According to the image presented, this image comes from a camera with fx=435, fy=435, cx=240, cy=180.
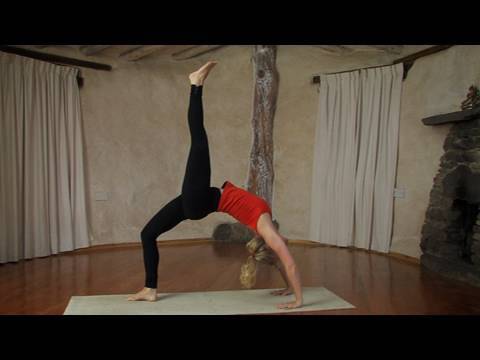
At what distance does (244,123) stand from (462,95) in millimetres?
2739

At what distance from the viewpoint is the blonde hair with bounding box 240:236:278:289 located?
3.06m

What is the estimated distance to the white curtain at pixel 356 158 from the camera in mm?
5073

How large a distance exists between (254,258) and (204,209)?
1.79ft

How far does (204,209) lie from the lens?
9.82 feet

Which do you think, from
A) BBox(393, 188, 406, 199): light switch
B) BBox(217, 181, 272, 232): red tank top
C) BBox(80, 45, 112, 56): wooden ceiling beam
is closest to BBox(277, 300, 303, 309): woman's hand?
BBox(217, 181, 272, 232): red tank top

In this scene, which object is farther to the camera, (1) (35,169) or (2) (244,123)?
(2) (244,123)

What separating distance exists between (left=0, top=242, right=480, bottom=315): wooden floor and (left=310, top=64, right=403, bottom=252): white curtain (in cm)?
35

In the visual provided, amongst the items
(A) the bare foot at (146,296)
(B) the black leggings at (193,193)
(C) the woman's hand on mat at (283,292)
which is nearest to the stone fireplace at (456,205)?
(C) the woman's hand on mat at (283,292)

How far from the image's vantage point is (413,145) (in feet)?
16.0

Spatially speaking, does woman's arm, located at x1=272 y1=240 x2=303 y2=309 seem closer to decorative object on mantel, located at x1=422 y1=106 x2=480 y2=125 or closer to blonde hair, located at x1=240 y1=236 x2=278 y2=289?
blonde hair, located at x1=240 y1=236 x2=278 y2=289

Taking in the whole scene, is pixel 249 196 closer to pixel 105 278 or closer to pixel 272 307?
pixel 272 307

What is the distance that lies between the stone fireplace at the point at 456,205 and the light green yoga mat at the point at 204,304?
1.38m

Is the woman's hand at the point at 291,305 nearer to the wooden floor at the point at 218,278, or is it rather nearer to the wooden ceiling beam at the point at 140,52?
the wooden floor at the point at 218,278

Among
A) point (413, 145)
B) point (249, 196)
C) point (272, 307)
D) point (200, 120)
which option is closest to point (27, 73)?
point (200, 120)
